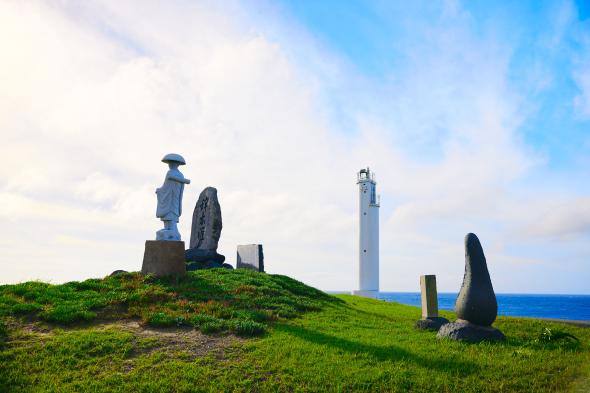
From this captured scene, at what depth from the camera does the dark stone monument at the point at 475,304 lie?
31.3ft

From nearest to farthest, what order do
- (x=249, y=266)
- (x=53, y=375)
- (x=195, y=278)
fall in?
(x=53, y=375) < (x=195, y=278) < (x=249, y=266)

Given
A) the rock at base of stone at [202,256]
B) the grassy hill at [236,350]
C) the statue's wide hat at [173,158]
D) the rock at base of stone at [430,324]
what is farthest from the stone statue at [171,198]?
the rock at base of stone at [430,324]

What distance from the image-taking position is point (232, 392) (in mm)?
6656

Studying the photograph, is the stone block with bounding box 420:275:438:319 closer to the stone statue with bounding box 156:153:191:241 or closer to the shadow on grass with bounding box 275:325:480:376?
the shadow on grass with bounding box 275:325:480:376

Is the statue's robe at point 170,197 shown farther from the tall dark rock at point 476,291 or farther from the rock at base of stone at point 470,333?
the rock at base of stone at point 470,333

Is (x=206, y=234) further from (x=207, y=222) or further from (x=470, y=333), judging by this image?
(x=470, y=333)

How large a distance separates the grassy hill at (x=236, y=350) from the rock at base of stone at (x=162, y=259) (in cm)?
187

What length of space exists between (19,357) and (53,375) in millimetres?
1257

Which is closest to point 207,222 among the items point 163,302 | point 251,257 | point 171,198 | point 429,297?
point 251,257

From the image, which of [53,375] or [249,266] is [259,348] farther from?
[249,266]

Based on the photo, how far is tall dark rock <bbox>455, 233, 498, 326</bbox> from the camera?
9773 mm

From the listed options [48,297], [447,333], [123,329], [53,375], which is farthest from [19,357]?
[447,333]

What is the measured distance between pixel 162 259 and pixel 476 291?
985 centimetres

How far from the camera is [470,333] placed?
947cm
